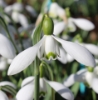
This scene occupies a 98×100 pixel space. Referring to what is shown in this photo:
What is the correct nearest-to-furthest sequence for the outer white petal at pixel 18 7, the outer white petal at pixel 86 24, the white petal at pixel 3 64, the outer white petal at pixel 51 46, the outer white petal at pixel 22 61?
the outer white petal at pixel 22 61, the outer white petal at pixel 51 46, the outer white petal at pixel 86 24, the white petal at pixel 3 64, the outer white petal at pixel 18 7

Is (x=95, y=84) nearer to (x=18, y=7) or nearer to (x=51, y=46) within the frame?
(x=51, y=46)

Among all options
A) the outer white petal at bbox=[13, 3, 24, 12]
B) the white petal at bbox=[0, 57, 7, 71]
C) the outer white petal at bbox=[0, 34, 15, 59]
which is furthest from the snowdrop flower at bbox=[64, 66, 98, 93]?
the outer white petal at bbox=[13, 3, 24, 12]

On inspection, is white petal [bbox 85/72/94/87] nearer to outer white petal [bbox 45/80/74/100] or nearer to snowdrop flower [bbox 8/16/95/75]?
outer white petal [bbox 45/80/74/100]

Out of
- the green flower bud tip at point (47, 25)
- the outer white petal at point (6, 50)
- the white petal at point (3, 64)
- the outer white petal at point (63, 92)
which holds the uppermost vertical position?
the green flower bud tip at point (47, 25)

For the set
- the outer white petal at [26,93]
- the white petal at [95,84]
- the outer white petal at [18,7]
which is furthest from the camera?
the outer white petal at [18,7]

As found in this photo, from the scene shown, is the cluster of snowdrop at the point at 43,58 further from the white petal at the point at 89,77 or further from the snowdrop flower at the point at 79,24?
the snowdrop flower at the point at 79,24

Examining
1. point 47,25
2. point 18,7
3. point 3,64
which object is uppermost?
point 47,25

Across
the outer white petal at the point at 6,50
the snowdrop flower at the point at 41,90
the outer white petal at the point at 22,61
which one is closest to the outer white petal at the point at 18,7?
the snowdrop flower at the point at 41,90

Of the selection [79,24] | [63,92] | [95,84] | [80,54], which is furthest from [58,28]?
[80,54]
